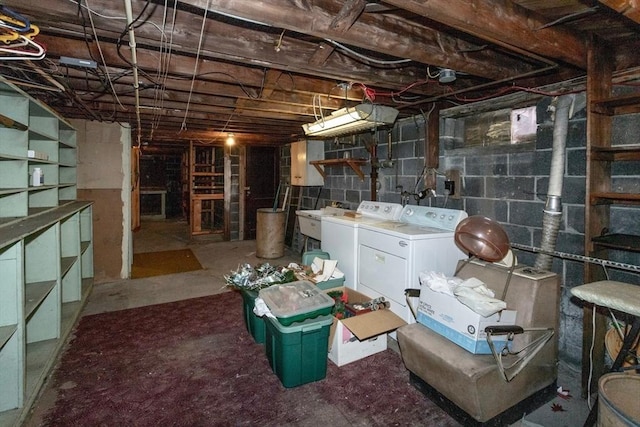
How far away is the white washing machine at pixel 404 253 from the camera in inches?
97.8

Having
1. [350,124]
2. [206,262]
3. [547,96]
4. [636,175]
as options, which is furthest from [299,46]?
[206,262]

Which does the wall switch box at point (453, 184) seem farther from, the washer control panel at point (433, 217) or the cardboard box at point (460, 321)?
the cardboard box at point (460, 321)

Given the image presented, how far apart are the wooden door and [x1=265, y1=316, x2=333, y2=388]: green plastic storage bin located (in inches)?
200

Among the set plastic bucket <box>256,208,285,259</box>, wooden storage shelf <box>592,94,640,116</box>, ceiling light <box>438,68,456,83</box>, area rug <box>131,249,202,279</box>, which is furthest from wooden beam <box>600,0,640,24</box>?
area rug <box>131,249,202,279</box>

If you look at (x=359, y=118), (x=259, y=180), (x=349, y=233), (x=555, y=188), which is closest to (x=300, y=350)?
(x=349, y=233)

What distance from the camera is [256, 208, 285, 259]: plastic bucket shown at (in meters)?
5.53

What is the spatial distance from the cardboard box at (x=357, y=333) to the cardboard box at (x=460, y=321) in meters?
0.41

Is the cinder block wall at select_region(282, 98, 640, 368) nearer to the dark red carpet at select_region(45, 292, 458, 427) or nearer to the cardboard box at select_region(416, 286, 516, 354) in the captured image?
the cardboard box at select_region(416, 286, 516, 354)

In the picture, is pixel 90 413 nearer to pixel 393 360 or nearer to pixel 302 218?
pixel 393 360

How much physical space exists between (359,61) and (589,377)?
8.34 feet

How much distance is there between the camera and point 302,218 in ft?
15.5

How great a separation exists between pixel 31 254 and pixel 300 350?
7.22 feet

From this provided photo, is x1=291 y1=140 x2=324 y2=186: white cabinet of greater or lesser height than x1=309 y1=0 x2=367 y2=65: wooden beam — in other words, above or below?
below

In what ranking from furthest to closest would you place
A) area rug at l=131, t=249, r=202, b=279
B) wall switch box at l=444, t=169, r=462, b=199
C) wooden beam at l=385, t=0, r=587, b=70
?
area rug at l=131, t=249, r=202, b=279 < wall switch box at l=444, t=169, r=462, b=199 < wooden beam at l=385, t=0, r=587, b=70
